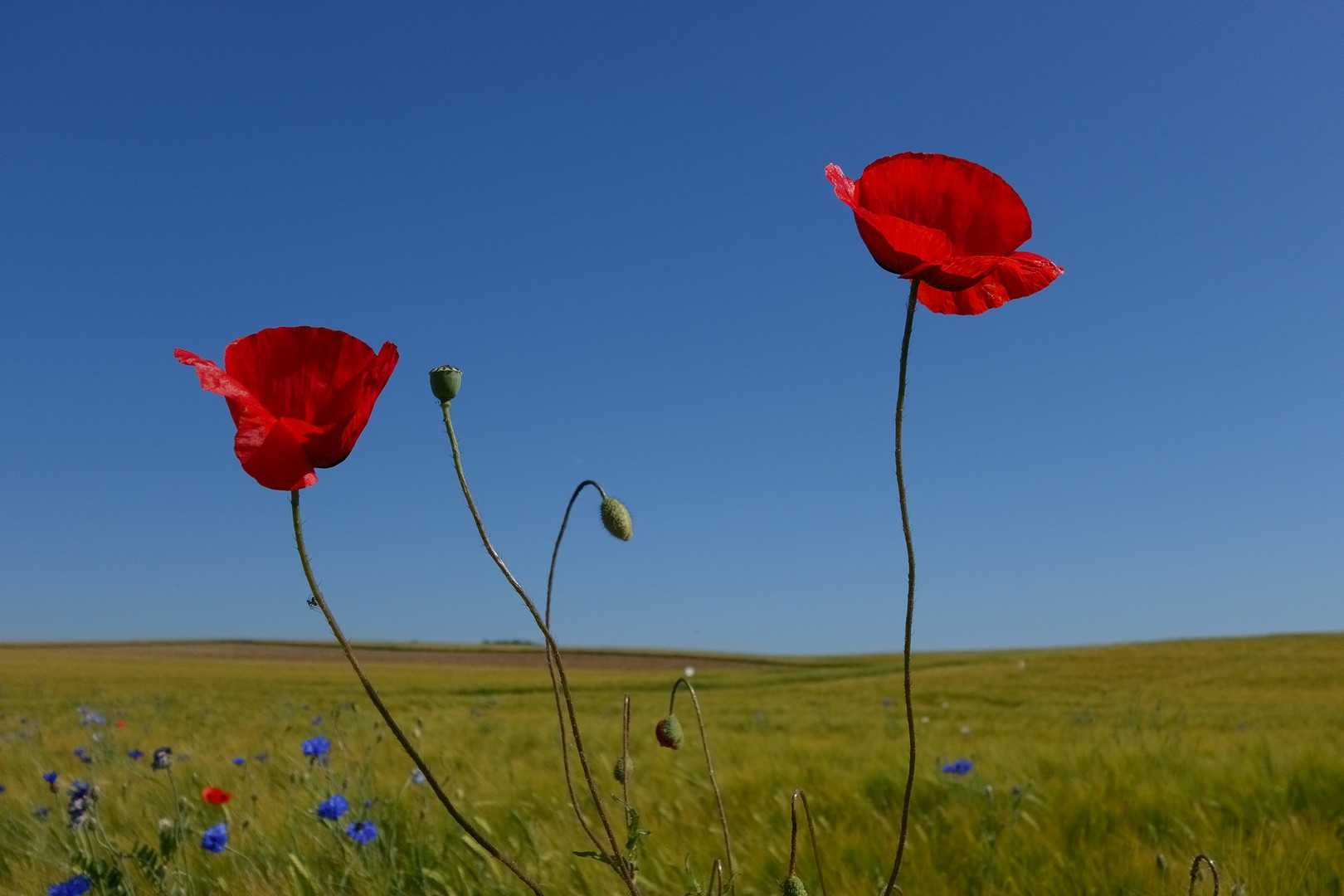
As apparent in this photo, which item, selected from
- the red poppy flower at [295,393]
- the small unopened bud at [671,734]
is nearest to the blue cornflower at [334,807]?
the small unopened bud at [671,734]

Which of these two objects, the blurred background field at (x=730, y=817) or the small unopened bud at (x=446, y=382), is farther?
the blurred background field at (x=730, y=817)

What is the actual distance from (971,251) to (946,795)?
107 inches

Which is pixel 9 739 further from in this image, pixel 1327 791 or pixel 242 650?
pixel 242 650

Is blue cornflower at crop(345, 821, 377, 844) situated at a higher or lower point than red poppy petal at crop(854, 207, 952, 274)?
lower

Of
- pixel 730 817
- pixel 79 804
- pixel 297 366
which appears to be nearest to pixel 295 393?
pixel 297 366

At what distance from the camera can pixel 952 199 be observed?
45.3 inches

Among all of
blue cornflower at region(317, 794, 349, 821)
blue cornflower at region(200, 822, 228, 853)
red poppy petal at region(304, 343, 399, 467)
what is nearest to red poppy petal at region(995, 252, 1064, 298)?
red poppy petal at region(304, 343, 399, 467)

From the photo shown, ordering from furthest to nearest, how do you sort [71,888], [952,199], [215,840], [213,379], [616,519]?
[215,840]
[71,888]
[616,519]
[952,199]
[213,379]

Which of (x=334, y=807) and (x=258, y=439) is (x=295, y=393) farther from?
(x=334, y=807)

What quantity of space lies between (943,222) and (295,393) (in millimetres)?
819

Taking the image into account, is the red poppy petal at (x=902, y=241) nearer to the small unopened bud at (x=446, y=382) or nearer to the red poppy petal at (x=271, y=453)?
the small unopened bud at (x=446, y=382)

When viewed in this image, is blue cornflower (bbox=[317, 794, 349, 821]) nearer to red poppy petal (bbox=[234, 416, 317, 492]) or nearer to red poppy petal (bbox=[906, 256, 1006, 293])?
red poppy petal (bbox=[234, 416, 317, 492])

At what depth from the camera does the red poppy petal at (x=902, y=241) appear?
1071 millimetres

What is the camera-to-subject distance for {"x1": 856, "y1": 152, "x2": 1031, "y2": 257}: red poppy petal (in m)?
1.13
